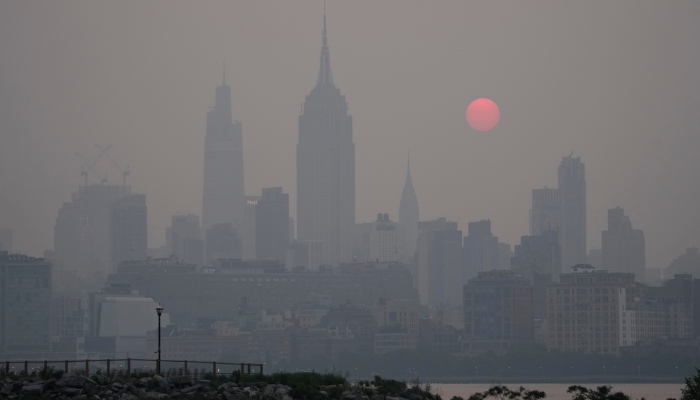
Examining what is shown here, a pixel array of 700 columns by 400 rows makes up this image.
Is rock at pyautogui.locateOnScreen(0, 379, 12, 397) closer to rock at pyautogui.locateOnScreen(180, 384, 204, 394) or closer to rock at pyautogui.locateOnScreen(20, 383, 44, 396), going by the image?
rock at pyautogui.locateOnScreen(20, 383, 44, 396)

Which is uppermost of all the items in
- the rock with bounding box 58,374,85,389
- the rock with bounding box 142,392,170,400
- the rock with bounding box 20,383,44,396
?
the rock with bounding box 58,374,85,389

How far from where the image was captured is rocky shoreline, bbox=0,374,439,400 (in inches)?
2282

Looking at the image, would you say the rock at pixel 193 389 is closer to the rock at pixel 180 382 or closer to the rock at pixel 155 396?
the rock at pixel 180 382

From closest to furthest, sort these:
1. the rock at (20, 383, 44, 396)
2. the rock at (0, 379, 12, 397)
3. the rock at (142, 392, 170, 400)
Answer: the rock at (142, 392, 170, 400)
the rock at (20, 383, 44, 396)
the rock at (0, 379, 12, 397)

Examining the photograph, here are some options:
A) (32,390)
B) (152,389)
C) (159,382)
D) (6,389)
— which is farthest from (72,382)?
(159,382)

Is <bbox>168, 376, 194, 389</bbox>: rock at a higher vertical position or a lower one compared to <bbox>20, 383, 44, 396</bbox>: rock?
higher

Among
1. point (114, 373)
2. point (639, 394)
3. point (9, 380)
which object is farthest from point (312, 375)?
point (639, 394)

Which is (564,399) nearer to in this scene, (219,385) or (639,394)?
(639,394)

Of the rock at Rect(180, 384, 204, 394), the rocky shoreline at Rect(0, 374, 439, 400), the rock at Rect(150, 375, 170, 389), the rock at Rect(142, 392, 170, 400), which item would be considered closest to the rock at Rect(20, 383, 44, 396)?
the rocky shoreline at Rect(0, 374, 439, 400)

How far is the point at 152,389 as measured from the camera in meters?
59.0

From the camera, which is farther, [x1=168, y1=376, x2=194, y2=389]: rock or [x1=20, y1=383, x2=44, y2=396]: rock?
[x1=168, y1=376, x2=194, y2=389]: rock

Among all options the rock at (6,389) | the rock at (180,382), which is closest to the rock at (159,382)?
the rock at (180,382)

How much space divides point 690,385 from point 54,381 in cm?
2494

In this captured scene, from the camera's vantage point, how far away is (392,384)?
213 ft
